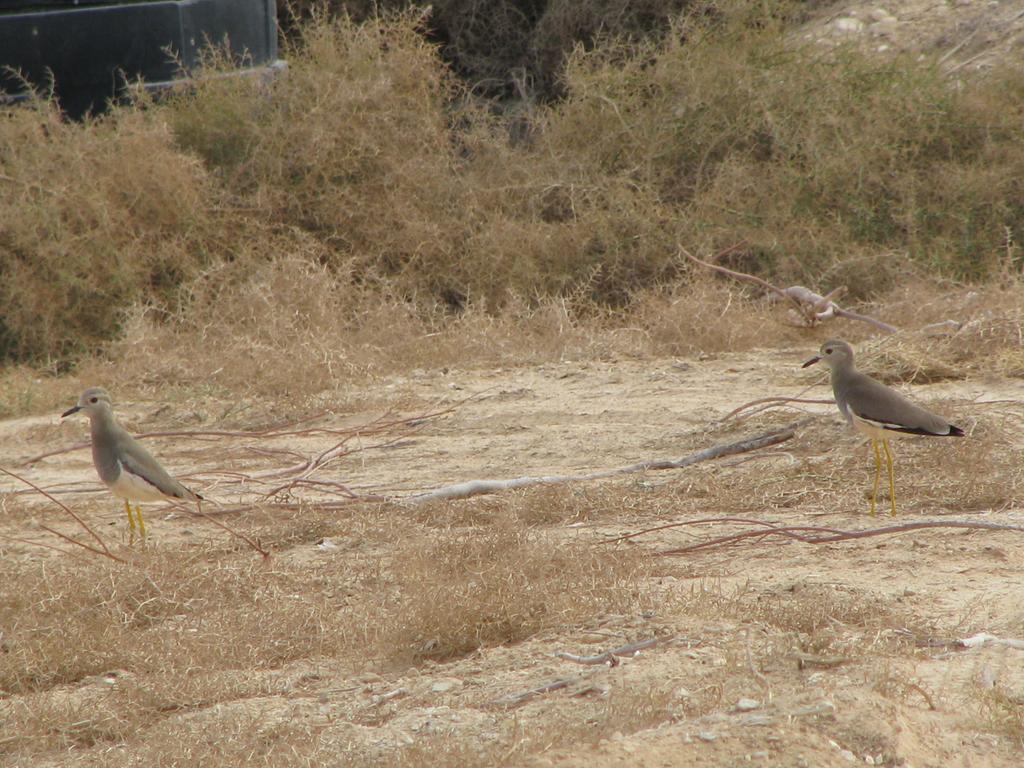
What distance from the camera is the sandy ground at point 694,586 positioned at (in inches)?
125

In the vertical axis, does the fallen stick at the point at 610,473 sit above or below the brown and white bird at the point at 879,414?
below

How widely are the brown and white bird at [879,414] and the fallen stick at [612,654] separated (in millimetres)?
1707

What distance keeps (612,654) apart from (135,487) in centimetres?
227

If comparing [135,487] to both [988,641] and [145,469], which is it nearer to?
[145,469]

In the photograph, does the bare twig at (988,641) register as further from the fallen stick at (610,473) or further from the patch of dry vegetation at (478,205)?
the patch of dry vegetation at (478,205)

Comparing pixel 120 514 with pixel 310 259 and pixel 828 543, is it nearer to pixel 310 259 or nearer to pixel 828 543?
pixel 828 543

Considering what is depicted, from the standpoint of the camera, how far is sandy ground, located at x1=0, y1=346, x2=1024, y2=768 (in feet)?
10.4

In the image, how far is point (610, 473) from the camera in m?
6.09

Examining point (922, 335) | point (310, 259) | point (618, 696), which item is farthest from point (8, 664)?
point (310, 259)

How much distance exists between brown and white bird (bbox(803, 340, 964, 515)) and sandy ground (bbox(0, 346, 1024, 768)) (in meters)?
0.33

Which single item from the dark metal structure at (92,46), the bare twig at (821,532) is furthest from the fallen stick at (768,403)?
the dark metal structure at (92,46)

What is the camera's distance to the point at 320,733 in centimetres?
346

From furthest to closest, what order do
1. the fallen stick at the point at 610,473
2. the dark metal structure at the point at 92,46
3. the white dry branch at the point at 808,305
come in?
the dark metal structure at the point at 92,46
the white dry branch at the point at 808,305
the fallen stick at the point at 610,473

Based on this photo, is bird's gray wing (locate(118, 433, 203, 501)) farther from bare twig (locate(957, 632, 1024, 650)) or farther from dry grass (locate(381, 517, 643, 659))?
bare twig (locate(957, 632, 1024, 650))
